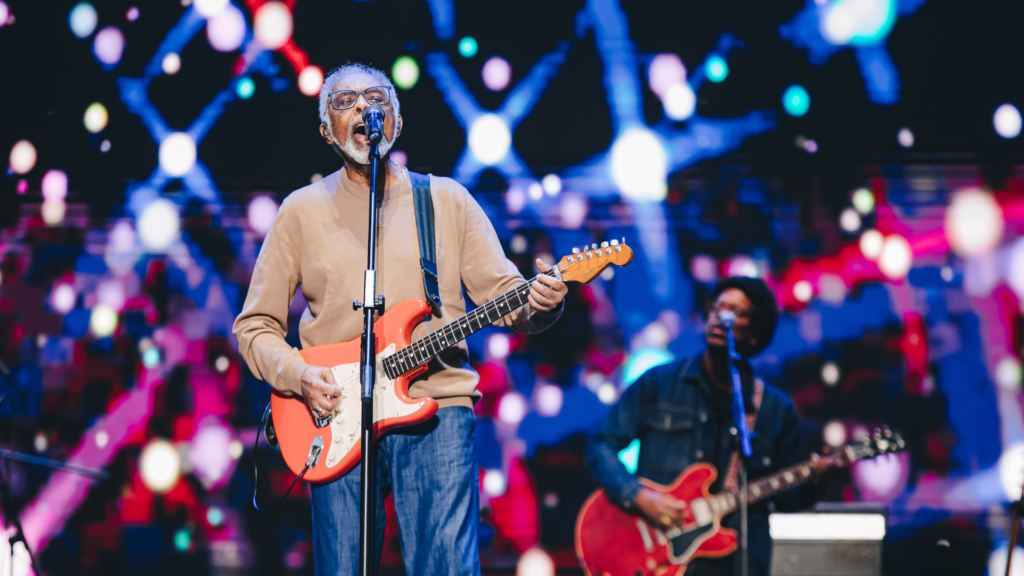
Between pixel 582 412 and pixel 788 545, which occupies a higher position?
pixel 582 412

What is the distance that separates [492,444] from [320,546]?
1.92m

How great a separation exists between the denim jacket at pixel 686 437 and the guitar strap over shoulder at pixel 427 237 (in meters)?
1.23

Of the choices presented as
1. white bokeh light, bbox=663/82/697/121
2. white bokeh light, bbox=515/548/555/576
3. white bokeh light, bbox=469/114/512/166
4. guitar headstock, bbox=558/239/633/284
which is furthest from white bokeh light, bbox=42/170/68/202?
guitar headstock, bbox=558/239/633/284

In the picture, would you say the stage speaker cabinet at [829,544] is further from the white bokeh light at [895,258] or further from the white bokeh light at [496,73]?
the white bokeh light at [496,73]

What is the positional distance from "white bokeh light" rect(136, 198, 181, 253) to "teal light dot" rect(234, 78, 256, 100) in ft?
2.23

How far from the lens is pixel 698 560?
2.71m

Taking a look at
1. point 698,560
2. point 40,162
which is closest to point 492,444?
point 698,560

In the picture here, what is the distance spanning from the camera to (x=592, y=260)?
2.06 meters

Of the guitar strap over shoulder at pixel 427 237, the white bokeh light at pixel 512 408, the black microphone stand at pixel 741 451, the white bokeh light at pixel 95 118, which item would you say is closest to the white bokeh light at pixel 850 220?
the white bokeh light at pixel 512 408

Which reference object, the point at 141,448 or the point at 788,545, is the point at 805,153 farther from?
the point at 141,448

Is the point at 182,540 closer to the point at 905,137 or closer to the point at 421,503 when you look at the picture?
the point at 421,503

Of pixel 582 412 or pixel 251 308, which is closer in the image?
pixel 251 308

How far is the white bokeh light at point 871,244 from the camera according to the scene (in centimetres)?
379

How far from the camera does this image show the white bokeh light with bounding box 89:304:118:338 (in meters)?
4.05
